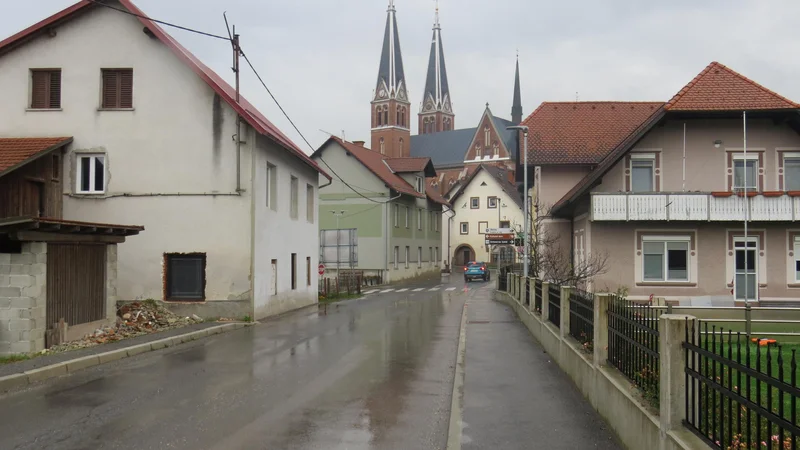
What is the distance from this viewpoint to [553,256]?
84.5 feet

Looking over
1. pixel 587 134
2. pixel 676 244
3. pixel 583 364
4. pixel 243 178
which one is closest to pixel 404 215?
pixel 587 134

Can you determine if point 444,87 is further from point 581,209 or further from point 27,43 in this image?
point 27,43

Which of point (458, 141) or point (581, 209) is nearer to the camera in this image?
point (581, 209)

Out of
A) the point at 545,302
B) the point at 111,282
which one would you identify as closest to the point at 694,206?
the point at 545,302

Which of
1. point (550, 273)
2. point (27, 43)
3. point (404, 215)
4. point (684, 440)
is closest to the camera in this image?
point (684, 440)

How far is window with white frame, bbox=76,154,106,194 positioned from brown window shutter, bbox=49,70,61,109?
1.69 metres

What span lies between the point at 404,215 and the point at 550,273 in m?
29.9

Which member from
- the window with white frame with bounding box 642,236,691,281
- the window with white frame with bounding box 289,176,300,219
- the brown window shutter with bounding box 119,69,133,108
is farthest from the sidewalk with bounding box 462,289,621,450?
the window with white frame with bounding box 289,176,300,219

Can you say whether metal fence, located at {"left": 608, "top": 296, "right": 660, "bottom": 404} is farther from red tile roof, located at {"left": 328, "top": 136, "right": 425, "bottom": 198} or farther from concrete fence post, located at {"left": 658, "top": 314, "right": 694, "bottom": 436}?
red tile roof, located at {"left": 328, "top": 136, "right": 425, "bottom": 198}

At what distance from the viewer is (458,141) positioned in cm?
12275

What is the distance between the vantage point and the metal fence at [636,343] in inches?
242

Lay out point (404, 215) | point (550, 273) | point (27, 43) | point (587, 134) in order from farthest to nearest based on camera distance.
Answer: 1. point (404, 215)
2. point (587, 134)
3. point (550, 273)
4. point (27, 43)

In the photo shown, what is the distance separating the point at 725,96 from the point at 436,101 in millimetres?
103433

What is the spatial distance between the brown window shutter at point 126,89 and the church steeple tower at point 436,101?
103 m
